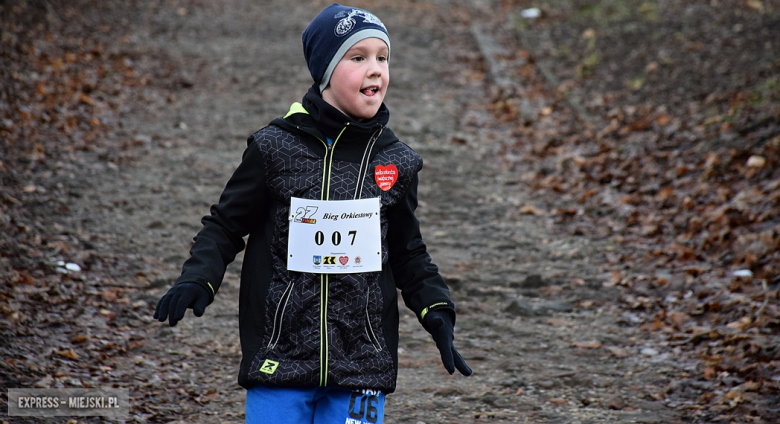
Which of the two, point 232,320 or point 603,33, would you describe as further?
point 603,33

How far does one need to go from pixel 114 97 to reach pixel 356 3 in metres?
8.19

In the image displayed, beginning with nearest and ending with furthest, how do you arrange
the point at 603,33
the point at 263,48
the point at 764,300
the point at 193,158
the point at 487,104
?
the point at 764,300 → the point at 193,158 → the point at 487,104 → the point at 603,33 → the point at 263,48

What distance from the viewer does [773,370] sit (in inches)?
177

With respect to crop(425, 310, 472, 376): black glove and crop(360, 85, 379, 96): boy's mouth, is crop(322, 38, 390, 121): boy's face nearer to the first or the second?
crop(360, 85, 379, 96): boy's mouth

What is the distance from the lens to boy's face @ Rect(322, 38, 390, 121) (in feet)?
8.61

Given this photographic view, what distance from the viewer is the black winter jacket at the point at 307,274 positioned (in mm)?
2553

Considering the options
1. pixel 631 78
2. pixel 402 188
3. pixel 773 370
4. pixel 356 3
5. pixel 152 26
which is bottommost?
pixel 773 370

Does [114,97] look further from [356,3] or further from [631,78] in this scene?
[356,3]

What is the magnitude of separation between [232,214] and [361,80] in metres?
0.63

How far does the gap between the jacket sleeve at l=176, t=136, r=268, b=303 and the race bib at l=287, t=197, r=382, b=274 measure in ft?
0.47

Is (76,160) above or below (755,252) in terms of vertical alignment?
above

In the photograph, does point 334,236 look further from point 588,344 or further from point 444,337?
point 588,344

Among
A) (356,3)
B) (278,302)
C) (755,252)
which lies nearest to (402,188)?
(278,302)

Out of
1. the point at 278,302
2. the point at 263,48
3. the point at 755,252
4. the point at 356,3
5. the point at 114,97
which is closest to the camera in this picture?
the point at 278,302
